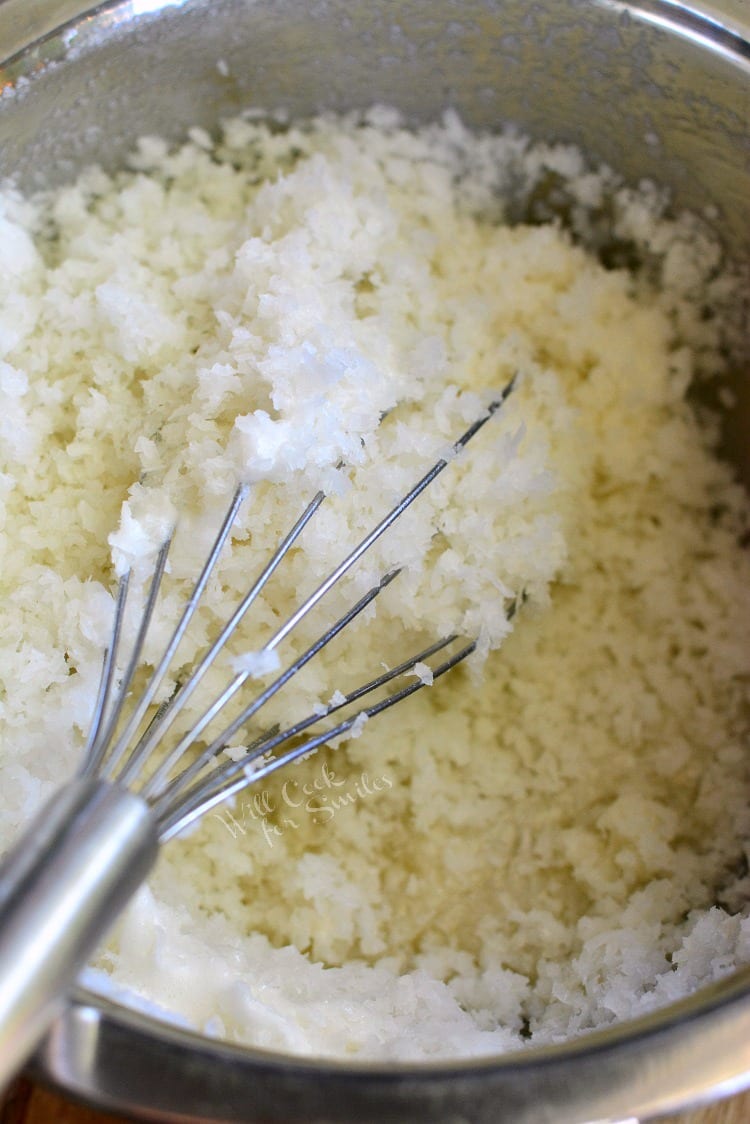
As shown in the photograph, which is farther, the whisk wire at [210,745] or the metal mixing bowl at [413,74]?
the metal mixing bowl at [413,74]

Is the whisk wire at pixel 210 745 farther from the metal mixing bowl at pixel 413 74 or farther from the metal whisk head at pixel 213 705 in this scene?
the metal mixing bowl at pixel 413 74

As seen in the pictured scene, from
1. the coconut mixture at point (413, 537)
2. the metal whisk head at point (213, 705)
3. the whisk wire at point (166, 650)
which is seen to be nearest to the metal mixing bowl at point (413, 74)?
the coconut mixture at point (413, 537)

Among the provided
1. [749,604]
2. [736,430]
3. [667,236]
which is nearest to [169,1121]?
[749,604]

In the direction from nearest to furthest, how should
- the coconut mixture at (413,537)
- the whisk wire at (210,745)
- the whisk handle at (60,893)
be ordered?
the whisk handle at (60,893) < the whisk wire at (210,745) < the coconut mixture at (413,537)

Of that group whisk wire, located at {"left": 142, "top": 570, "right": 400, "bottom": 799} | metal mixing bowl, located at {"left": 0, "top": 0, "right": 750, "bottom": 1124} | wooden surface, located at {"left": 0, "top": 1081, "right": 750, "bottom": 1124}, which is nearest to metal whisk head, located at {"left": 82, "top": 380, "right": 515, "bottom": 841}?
whisk wire, located at {"left": 142, "top": 570, "right": 400, "bottom": 799}

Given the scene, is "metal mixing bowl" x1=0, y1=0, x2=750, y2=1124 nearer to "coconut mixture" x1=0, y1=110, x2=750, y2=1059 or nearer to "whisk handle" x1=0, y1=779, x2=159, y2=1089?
"coconut mixture" x1=0, y1=110, x2=750, y2=1059

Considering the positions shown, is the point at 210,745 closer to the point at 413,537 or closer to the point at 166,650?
the point at 166,650

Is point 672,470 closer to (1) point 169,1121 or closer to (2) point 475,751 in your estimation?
(2) point 475,751
